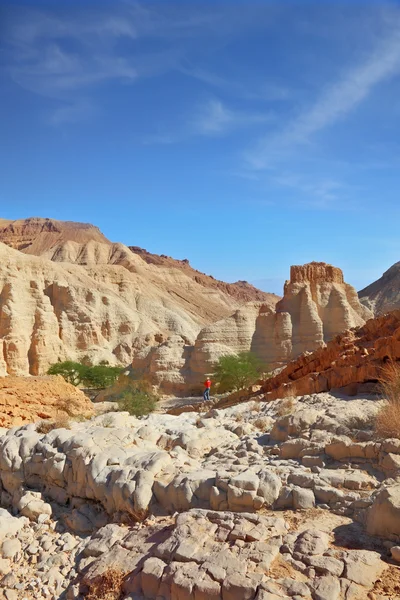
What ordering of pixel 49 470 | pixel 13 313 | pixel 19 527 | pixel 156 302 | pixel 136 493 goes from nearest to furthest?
pixel 136 493
pixel 19 527
pixel 49 470
pixel 13 313
pixel 156 302

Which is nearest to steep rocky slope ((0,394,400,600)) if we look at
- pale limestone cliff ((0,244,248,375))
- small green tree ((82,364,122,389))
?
small green tree ((82,364,122,389))

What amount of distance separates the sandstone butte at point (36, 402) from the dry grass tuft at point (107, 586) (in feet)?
17.9

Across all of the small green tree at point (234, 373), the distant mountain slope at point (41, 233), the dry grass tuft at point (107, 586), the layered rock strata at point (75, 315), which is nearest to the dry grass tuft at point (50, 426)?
the dry grass tuft at point (107, 586)

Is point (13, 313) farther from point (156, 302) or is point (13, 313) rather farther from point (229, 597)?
point (229, 597)

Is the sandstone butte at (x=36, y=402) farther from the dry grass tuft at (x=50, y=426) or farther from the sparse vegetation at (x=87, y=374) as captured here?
the sparse vegetation at (x=87, y=374)

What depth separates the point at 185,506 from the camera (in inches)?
199

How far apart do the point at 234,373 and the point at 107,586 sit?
2038 centimetres

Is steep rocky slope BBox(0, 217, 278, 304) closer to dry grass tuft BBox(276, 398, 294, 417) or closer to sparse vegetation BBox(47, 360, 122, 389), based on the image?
sparse vegetation BBox(47, 360, 122, 389)

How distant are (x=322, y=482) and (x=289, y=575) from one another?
4.87ft

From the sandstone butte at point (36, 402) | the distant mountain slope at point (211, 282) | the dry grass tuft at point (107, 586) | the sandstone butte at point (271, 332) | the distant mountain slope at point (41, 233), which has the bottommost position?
the dry grass tuft at point (107, 586)

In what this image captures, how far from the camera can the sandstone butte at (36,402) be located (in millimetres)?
10172

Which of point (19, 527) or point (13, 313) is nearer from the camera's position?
point (19, 527)

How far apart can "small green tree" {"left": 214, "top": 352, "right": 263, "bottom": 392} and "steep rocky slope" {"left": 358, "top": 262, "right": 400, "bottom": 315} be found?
1226 inches

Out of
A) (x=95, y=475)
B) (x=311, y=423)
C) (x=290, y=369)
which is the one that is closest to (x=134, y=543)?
(x=95, y=475)
